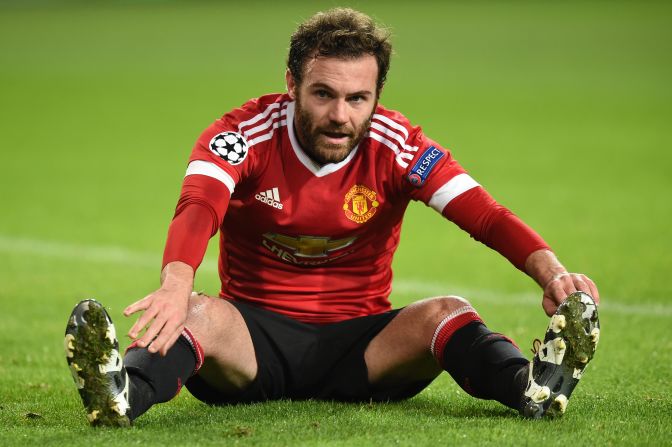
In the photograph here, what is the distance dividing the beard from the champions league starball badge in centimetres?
26

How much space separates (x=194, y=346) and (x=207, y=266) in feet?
19.5

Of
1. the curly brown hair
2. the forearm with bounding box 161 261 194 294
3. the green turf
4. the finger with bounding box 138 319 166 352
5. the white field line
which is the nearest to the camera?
the finger with bounding box 138 319 166 352

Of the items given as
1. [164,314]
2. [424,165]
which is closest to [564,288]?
[424,165]

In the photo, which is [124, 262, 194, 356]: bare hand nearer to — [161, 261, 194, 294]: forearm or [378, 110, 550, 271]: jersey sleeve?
[161, 261, 194, 294]: forearm

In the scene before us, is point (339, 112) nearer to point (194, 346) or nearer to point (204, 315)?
point (204, 315)

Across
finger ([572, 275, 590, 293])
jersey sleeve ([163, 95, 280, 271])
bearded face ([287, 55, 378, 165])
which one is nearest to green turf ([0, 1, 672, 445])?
finger ([572, 275, 590, 293])

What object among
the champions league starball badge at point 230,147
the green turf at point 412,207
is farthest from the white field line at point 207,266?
the champions league starball badge at point 230,147

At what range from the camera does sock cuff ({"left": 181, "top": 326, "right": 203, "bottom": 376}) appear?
4.67m

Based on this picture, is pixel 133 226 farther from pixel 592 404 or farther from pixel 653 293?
pixel 592 404

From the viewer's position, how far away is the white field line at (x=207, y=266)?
840 cm

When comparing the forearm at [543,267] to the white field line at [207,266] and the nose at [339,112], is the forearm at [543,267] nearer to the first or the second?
the nose at [339,112]

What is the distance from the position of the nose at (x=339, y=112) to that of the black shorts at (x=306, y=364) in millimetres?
894

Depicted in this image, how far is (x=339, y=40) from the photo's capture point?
5008 mm

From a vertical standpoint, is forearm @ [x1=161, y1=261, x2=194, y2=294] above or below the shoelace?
above
